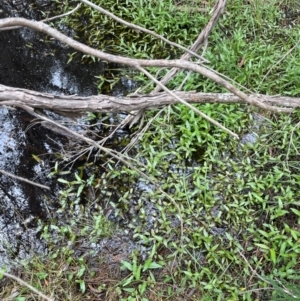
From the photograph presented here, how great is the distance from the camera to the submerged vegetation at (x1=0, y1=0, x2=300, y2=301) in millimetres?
1876

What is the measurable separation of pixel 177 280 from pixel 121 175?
2.05 feet

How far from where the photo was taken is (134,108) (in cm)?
195

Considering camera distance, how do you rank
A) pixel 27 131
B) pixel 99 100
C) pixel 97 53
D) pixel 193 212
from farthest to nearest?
pixel 27 131 < pixel 193 212 < pixel 99 100 < pixel 97 53

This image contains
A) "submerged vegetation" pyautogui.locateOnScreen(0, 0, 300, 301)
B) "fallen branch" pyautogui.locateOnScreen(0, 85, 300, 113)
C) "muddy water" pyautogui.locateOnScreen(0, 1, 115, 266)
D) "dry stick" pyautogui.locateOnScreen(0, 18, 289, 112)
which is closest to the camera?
"dry stick" pyautogui.locateOnScreen(0, 18, 289, 112)

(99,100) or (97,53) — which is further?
(99,100)

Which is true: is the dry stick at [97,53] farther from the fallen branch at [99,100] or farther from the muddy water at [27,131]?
the muddy water at [27,131]

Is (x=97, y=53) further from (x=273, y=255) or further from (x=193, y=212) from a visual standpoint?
(x=273, y=255)

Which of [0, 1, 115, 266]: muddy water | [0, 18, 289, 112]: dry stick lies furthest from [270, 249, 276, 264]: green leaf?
[0, 1, 115, 266]: muddy water

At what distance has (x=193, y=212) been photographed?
2.09 meters

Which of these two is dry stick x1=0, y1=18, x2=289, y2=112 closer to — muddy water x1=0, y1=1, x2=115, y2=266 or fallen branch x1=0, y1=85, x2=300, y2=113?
fallen branch x1=0, y1=85, x2=300, y2=113

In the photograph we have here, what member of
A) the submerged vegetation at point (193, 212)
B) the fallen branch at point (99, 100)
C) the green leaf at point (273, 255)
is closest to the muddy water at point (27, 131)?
the submerged vegetation at point (193, 212)

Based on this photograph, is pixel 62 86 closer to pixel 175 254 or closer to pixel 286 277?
pixel 175 254

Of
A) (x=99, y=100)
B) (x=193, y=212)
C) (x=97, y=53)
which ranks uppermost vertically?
(x=97, y=53)

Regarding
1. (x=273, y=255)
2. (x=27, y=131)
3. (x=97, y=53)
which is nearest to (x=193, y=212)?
(x=273, y=255)
